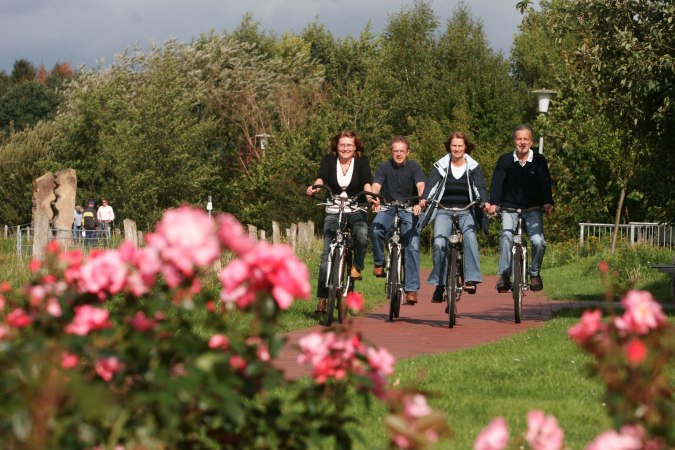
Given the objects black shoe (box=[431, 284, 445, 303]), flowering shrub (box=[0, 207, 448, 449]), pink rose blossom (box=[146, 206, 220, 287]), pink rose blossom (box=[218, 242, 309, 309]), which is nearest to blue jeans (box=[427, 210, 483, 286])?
black shoe (box=[431, 284, 445, 303])

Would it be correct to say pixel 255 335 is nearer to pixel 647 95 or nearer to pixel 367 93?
pixel 647 95

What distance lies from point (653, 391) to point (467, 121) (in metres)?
45.6

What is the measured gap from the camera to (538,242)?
520 inches

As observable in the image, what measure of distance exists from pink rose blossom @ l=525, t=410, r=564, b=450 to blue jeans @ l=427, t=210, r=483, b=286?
31.1ft

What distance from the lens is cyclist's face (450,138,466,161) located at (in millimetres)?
13070

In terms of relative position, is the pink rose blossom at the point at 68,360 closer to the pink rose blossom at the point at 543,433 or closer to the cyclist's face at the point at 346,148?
the pink rose blossom at the point at 543,433

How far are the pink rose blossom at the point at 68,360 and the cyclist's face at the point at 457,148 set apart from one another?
9893mm

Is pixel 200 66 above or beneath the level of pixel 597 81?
above

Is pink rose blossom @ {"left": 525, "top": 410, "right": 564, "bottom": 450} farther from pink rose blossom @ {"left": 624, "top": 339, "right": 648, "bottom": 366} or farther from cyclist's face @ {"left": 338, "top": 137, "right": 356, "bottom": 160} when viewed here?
cyclist's face @ {"left": 338, "top": 137, "right": 356, "bottom": 160}

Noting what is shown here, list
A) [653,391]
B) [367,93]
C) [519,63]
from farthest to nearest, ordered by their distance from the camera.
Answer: [519,63] → [367,93] → [653,391]

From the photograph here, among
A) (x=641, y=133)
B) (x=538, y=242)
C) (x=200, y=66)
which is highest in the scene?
(x=200, y=66)

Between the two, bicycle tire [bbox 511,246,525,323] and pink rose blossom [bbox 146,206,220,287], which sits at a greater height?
pink rose blossom [bbox 146,206,220,287]

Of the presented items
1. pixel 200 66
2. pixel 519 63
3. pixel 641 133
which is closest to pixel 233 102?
pixel 200 66

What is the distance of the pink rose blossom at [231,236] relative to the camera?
11.3ft
